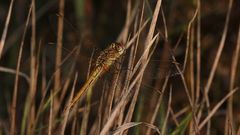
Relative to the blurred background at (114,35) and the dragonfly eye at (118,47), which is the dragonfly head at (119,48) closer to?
the dragonfly eye at (118,47)

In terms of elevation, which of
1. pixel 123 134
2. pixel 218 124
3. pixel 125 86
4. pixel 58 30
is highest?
pixel 58 30

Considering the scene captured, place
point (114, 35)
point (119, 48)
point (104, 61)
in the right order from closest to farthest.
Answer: point (119, 48), point (104, 61), point (114, 35)

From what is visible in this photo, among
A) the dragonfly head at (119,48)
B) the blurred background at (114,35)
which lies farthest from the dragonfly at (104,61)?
the blurred background at (114,35)

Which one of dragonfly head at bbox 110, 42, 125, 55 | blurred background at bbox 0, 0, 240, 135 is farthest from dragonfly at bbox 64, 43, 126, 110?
blurred background at bbox 0, 0, 240, 135

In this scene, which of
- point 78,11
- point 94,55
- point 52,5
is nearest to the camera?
point 94,55

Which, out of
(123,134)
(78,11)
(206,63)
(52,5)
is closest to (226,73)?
(206,63)

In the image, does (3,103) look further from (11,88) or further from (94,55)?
(94,55)

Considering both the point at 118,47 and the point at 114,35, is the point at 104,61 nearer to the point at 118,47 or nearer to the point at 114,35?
the point at 118,47

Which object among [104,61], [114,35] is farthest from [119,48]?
[114,35]
